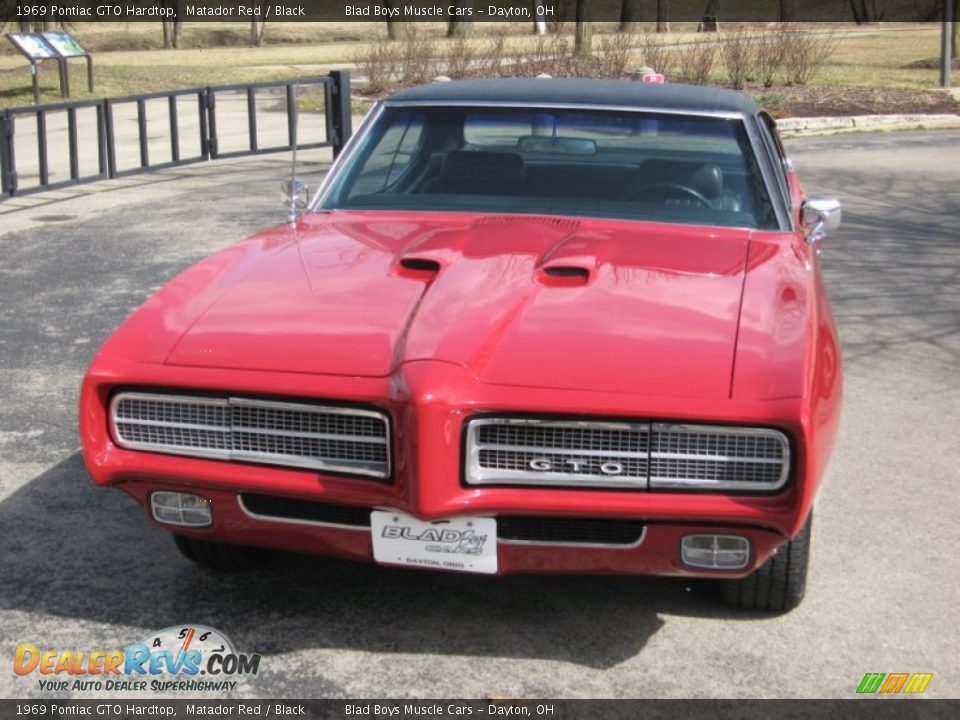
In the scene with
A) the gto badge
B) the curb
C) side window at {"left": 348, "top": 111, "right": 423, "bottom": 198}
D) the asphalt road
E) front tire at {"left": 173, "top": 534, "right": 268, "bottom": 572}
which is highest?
side window at {"left": 348, "top": 111, "right": 423, "bottom": 198}

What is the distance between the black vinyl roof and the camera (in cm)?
516

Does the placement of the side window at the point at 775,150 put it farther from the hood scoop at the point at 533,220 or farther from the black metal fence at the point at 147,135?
the black metal fence at the point at 147,135

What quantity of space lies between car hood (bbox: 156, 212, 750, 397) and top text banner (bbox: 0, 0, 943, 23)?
144 ft

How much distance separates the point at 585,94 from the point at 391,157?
82cm

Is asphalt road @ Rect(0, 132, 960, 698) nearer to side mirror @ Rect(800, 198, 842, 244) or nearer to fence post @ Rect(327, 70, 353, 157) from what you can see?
side mirror @ Rect(800, 198, 842, 244)

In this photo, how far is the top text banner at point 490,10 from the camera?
63.1 m

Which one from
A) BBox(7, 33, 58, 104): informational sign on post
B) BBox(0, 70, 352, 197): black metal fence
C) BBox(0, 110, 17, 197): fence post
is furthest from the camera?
BBox(7, 33, 58, 104): informational sign on post

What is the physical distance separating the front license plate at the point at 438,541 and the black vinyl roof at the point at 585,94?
7.42ft

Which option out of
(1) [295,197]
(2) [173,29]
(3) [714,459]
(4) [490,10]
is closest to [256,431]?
(3) [714,459]

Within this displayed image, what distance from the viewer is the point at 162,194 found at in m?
13.2

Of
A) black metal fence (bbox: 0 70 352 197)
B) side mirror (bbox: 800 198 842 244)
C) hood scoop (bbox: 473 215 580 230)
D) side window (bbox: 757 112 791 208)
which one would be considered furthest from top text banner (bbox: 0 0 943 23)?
hood scoop (bbox: 473 215 580 230)

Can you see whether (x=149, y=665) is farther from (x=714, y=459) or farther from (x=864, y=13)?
(x=864, y=13)

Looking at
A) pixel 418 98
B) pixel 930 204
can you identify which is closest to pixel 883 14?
pixel 930 204

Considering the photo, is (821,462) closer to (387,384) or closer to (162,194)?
(387,384)
